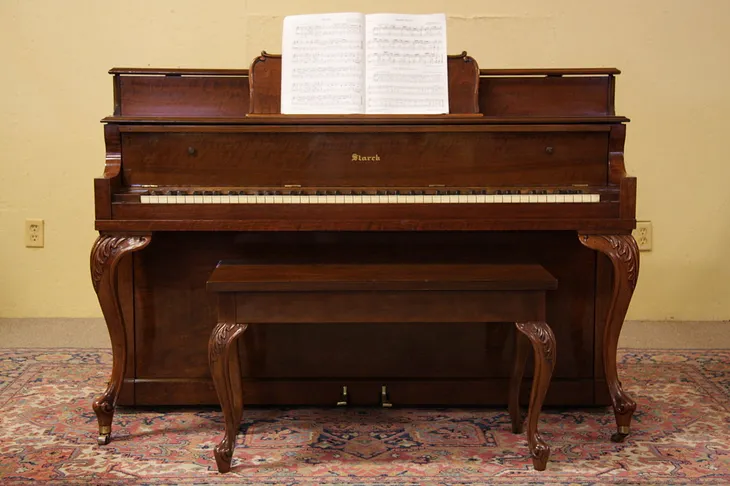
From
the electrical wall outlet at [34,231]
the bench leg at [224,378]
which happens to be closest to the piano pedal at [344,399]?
the bench leg at [224,378]

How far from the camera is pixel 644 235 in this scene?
13.7ft

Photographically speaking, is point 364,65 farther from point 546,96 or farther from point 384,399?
point 384,399

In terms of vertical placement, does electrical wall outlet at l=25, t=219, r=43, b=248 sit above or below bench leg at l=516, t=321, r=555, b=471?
above

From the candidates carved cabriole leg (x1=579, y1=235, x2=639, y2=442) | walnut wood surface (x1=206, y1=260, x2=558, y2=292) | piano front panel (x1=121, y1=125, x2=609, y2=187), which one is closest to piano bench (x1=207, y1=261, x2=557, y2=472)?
walnut wood surface (x1=206, y1=260, x2=558, y2=292)

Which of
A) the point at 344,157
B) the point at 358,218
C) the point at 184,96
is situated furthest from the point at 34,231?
the point at 358,218

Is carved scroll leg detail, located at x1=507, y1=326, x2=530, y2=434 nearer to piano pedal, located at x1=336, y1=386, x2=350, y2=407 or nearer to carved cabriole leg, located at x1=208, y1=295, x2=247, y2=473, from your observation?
piano pedal, located at x1=336, y1=386, x2=350, y2=407

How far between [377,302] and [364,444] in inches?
20.7

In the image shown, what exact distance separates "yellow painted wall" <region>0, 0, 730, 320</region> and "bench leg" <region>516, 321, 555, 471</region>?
2015mm

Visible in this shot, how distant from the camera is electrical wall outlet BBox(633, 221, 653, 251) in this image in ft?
13.6

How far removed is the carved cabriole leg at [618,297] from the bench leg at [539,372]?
337 mm

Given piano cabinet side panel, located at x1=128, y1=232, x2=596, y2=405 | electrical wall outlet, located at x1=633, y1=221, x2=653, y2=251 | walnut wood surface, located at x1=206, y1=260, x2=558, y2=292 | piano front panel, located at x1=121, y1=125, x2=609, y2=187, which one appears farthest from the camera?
electrical wall outlet, located at x1=633, y1=221, x2=653, y2=251

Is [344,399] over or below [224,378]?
below

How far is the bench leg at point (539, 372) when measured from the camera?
2354 millimetres

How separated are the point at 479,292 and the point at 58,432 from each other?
56.3 inches
